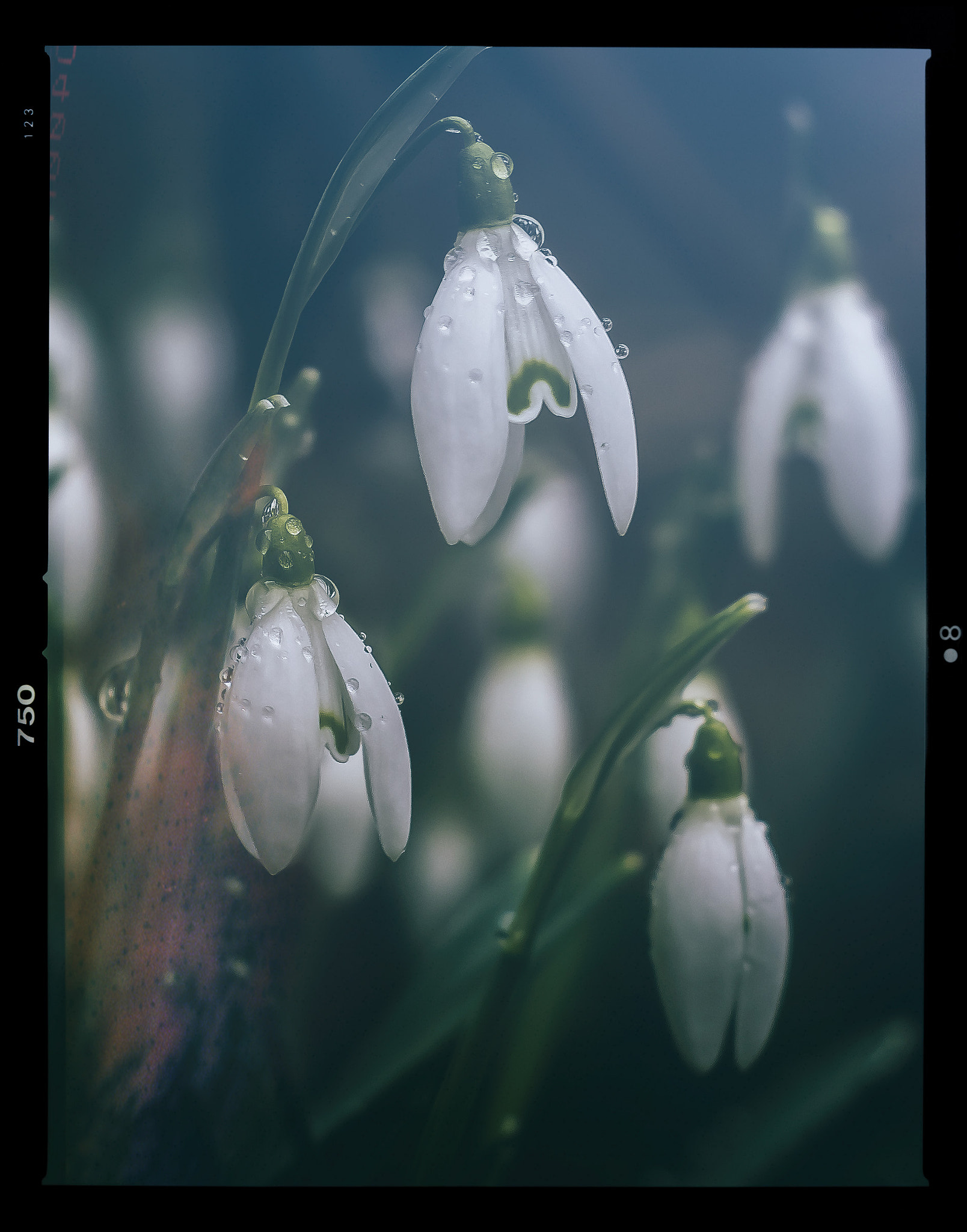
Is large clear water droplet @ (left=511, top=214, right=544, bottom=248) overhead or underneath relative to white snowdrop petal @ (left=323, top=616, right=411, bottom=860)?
overhead

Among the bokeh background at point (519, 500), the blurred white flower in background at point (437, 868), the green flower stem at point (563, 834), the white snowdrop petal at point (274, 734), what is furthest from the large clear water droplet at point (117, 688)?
the green flower stem at point (563, 834)

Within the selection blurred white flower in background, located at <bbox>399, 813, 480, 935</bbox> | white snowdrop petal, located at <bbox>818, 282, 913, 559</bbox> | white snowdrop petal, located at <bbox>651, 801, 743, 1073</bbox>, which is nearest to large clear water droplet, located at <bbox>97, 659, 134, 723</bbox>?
blurred white flower in background, located at <bbox>399, 813, 480, 935</bbox>

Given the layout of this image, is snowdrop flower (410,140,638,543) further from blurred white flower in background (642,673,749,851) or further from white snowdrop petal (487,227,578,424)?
blurred white flower in background (642,673,749,851)

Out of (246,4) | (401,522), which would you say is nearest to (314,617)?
(401,522)

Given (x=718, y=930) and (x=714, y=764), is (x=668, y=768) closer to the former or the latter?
(x=714, y=764)

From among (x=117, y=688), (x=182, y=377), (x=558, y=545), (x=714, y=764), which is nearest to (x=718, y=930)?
(x=714, y=764)

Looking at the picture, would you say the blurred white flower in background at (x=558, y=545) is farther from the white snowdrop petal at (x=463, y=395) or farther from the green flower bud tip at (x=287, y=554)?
the green flower bud tip at (x=287, y=554)
